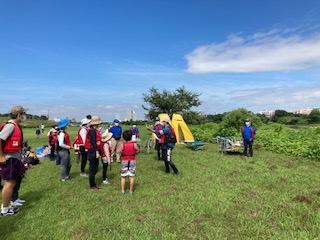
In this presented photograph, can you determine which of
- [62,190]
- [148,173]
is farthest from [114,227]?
[148,173]

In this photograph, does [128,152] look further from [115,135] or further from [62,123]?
[115,135]

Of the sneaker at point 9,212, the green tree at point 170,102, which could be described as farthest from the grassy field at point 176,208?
the green tree at point 170,102

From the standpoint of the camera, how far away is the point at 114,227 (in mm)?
4535

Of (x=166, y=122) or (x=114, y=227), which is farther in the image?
(x=166, y=122)

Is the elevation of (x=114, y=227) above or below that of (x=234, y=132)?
below

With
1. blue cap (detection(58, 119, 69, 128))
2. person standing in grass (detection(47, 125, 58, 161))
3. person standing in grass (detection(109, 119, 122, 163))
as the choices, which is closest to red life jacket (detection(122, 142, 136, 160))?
blue cap (detection(58, 119, 69, 128))

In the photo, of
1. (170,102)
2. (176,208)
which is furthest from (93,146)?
(170,102)

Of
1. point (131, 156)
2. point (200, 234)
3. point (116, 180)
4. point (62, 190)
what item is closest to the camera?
point (200, 234)

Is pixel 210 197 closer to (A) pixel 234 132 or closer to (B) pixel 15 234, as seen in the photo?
(B) pixel 15 234

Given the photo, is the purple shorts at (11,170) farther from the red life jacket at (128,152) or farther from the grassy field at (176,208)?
the red life jacket at (128,152)

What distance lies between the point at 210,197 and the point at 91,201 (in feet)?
9.54

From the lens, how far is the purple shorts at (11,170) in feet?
16.1

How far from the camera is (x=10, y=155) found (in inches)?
198

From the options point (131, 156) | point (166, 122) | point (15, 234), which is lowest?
point (15, 234)
